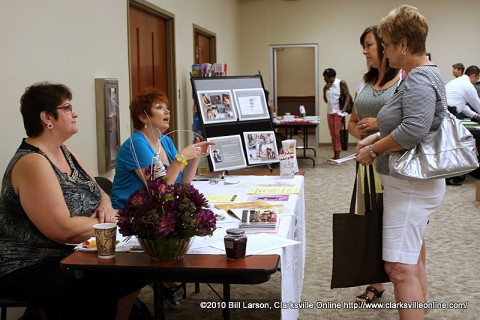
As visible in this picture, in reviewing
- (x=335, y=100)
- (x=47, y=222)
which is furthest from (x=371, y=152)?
(x=335, y=100)

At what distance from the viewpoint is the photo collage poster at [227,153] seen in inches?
157

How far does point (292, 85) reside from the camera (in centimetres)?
1435

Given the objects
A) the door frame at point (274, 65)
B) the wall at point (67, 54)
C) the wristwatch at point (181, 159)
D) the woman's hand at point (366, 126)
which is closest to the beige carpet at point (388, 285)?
the wristwatch at point (181, 159)

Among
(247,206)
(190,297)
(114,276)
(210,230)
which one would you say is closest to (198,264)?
(210,230)

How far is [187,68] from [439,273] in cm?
444

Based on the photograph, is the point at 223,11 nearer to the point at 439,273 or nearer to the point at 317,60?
the point at 317,60

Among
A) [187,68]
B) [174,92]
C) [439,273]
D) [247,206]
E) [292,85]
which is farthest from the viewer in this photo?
[292,85]

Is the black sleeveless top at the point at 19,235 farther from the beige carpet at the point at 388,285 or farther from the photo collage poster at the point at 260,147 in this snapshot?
the photo collage poster at the point at 260,147

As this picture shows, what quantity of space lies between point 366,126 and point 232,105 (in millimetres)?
1420

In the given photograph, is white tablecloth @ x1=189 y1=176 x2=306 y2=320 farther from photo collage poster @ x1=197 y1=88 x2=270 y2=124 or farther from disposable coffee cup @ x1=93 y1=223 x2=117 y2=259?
photo collage poster @ x1=197 y1=88 x2=270 y2=124

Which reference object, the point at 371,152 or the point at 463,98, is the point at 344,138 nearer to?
the point at 463,98

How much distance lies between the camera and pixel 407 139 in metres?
2.38

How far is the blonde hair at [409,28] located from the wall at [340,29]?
990cm

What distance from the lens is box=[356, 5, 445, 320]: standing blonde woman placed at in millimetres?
2367
